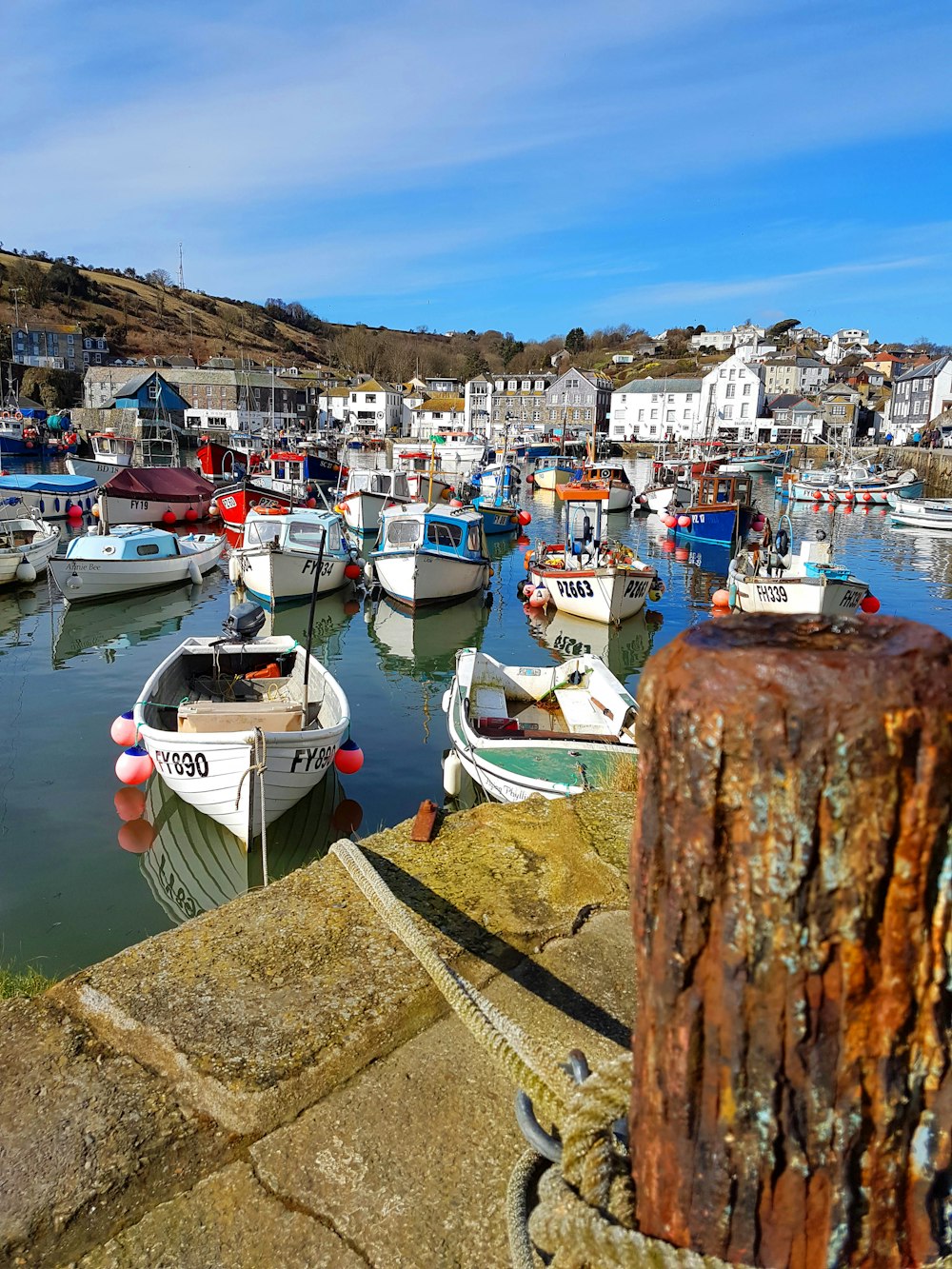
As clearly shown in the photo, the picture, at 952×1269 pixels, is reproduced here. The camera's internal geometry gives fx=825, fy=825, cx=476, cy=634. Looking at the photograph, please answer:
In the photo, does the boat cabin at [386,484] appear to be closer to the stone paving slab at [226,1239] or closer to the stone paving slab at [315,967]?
the stone paving slab at [315,967]

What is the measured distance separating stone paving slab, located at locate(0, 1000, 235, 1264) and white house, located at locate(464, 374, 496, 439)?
Answer: 340 ft

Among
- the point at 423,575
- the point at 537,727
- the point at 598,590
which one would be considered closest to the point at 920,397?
the point at 598,590

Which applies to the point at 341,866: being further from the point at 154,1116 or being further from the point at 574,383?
the point at 574,383

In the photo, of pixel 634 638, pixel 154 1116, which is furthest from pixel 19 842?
pixel 634 638

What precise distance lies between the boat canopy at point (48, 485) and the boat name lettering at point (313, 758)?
3106 centimetres

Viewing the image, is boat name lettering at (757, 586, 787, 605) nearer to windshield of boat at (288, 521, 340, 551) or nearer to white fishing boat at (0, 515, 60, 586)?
windshield of boat at (288, 521, 340, 551)

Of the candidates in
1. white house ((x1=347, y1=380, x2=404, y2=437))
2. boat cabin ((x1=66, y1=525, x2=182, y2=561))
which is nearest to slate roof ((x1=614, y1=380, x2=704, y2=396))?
white house ((x1=347, y1=380, x2=404, y2=437))

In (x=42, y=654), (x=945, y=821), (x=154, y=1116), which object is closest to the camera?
(x=945, y=821)

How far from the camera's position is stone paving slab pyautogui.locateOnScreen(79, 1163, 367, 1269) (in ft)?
6.91

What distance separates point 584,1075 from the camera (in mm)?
1890

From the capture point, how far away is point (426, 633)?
70.3 ft

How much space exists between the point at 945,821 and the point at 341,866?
3.27 meters

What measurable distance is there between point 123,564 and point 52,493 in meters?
16.5

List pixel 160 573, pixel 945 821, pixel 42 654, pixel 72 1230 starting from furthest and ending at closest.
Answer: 1. pixel 160 573
2. pixel 42 654
3. pixel 72 1230
4. pixel 945 821
